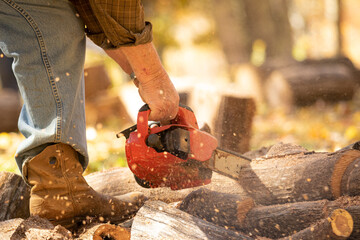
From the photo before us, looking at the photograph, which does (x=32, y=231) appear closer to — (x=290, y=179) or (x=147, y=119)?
(x=147, y=119)

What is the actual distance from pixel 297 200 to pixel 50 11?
165 cm

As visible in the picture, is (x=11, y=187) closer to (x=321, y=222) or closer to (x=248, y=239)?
(x=248, y=239)

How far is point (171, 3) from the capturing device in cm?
1759

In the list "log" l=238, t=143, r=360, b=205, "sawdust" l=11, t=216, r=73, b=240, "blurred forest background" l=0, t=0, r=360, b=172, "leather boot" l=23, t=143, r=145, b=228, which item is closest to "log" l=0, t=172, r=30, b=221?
"leather boot" l=23, t=143, r=145, b=228

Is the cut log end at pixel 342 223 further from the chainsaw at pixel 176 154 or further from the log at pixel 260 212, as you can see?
the chainsaw at pixel 176 154

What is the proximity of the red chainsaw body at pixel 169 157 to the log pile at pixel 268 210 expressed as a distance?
0.17m

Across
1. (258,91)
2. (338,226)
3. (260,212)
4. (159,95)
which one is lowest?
(258,91)

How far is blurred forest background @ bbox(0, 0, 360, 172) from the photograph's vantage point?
4.10 metres

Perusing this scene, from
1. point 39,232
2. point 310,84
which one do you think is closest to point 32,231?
point 39,232

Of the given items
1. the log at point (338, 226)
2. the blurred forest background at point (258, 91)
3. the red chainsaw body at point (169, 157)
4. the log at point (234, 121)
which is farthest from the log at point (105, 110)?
the log at point (338, 226)

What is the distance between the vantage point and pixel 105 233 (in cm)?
186

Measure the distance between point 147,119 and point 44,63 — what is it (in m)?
0.63

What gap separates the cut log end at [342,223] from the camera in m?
1.57

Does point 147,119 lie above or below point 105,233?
above
